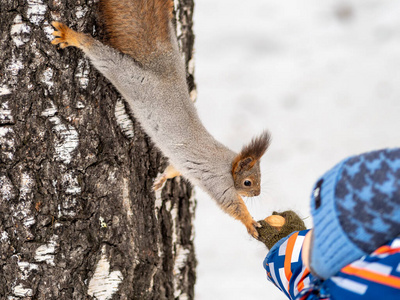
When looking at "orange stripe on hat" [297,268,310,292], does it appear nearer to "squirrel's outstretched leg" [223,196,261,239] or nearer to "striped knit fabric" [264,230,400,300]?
"striped knit fabric" [264,230,400,300]

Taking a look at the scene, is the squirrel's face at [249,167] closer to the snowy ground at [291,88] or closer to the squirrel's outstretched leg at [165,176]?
the squirrel's outstretched leg at [165,176]

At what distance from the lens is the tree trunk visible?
4.05 ft

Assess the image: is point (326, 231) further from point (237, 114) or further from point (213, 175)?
point (237, 114)

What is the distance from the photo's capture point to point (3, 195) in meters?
1.24

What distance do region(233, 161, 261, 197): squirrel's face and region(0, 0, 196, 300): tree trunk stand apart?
39 cm

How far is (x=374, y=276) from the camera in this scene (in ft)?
2.57

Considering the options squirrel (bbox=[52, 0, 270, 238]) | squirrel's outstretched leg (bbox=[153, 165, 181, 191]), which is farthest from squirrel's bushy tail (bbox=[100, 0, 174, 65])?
squirrel's outstretched leg (bbox=[153, 165, 181, 191])

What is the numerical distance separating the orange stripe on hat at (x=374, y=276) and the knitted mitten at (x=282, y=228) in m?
0.51

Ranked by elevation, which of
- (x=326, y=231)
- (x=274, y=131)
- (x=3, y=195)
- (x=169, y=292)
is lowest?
(x=326, y=231)

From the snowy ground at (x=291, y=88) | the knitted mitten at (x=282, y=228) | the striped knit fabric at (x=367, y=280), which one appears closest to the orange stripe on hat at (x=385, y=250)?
the striped knit fabric at (x=367, y=280)

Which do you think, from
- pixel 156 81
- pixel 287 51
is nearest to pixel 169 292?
pixel 156 81

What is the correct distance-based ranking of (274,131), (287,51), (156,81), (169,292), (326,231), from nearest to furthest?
1. (326,231)
2. (156,81)
3. (169,292)
4. (274,131)
5. (287,51)

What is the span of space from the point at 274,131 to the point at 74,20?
6.32 ft

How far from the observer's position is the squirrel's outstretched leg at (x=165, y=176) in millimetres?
1529
